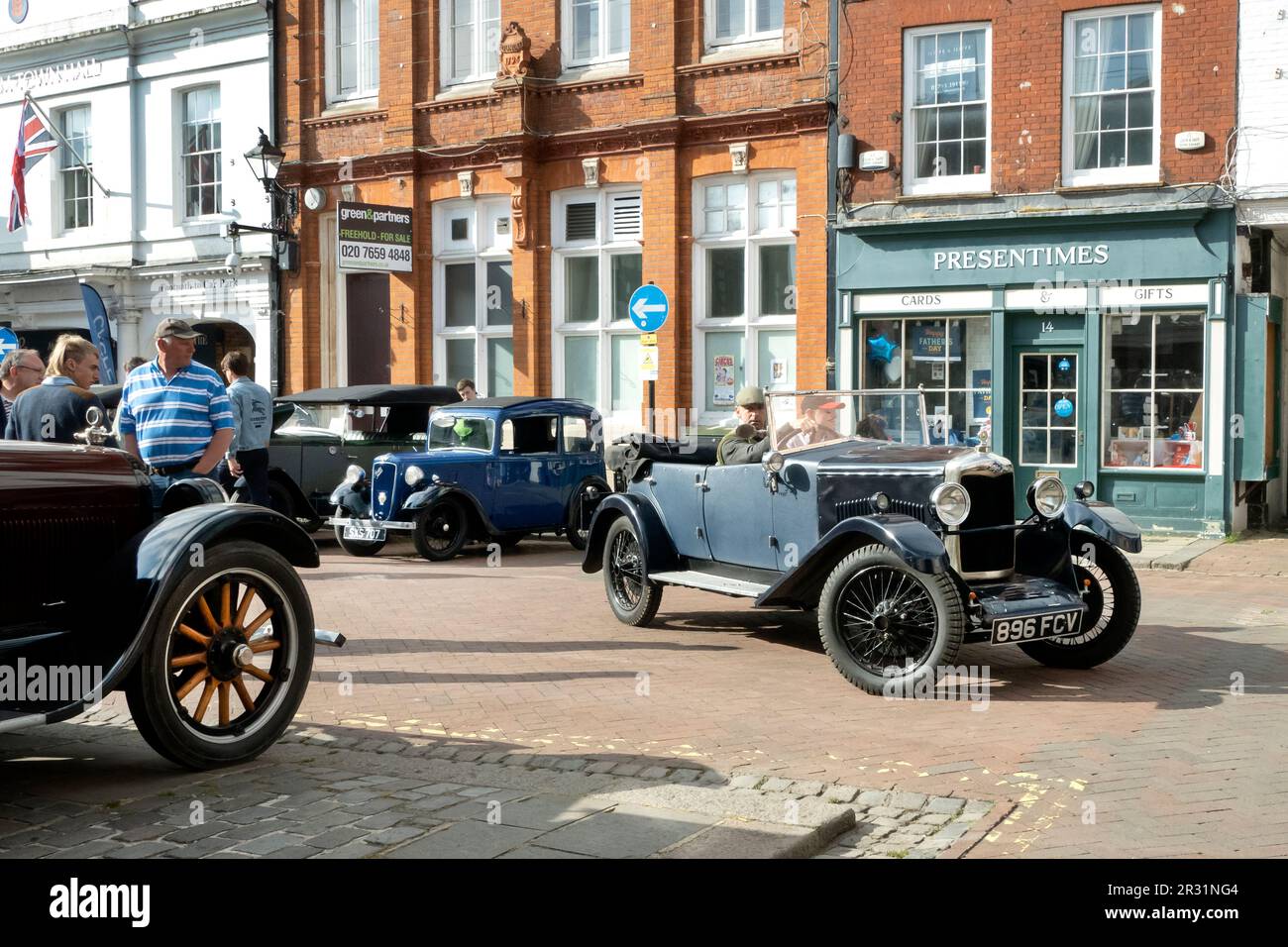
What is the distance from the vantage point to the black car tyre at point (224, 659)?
5.45 m

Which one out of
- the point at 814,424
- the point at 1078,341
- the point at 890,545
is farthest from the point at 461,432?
the point at 890,545

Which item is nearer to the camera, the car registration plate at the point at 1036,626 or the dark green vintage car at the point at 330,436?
the car registration plate at the point at 1036,626

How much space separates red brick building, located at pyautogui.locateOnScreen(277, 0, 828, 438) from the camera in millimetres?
19250

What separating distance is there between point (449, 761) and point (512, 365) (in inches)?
641

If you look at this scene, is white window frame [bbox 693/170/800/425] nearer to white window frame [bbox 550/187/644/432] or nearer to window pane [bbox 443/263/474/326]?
white window frame [bbox 550/187/644/432]

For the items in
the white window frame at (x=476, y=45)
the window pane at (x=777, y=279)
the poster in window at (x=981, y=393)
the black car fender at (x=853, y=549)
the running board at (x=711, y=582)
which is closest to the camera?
the black car fender at (x=853, y=549)

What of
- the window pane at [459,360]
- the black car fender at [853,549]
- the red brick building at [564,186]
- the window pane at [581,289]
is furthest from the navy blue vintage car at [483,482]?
the window pane at [459,360]

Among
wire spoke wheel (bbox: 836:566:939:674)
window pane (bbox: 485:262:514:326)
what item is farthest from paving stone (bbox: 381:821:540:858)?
window pane (bbox: 485:262:514:326)

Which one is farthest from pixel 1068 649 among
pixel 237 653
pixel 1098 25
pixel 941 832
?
pixel 1098 25

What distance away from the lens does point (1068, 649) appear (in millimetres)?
8172

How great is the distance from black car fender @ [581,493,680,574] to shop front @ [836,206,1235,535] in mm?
7312

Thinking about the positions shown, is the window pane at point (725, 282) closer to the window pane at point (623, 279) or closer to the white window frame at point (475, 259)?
the window pane at point (623, 279)

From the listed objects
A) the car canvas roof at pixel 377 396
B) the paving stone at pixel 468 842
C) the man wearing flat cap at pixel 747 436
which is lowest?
the paving stone at pixel 468 842
